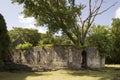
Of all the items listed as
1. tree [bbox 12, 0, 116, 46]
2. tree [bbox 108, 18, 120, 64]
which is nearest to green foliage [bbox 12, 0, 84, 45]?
tree [bbox 12, 0, 116, 46]

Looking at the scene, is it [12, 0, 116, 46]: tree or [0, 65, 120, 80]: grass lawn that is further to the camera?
[12, 0, 116, 46]: tree

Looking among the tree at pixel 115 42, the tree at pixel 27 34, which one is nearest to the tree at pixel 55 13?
the tree at pixel 115 42

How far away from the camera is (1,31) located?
72.6ft

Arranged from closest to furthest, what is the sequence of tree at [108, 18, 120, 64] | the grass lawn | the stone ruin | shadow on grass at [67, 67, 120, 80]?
the grass lawn < shadow on grass at [67, 67, 120, 80] < the stone ruin < tree at [108, 18, 120, 64]

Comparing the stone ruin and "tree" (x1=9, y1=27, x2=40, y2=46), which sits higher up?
"tree" (x1=9, y1=27, x2=40, y2=46)

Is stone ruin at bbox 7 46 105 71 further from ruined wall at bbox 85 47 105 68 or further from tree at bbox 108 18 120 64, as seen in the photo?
tree at bbox 108 18 120 64

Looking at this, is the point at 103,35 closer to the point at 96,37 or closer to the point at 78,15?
the point at 96,37

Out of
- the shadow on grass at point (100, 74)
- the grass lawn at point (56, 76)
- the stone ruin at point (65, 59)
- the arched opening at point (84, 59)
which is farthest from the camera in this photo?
the arched opening at point (84, 59)

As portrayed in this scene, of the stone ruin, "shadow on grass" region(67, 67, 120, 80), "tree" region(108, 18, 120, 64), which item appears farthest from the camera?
"tree" region(108, 18, 120, 64)

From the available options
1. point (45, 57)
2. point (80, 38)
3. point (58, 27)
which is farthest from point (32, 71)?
point (80, 38)

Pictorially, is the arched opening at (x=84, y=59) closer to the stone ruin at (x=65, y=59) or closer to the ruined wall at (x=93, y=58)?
the stone ruin at (x=65, y=59)

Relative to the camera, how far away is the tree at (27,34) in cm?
6238

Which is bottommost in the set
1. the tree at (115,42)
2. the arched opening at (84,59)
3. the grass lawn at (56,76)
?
the grass lawn at (56,76)

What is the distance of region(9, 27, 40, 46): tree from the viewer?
62.4m
